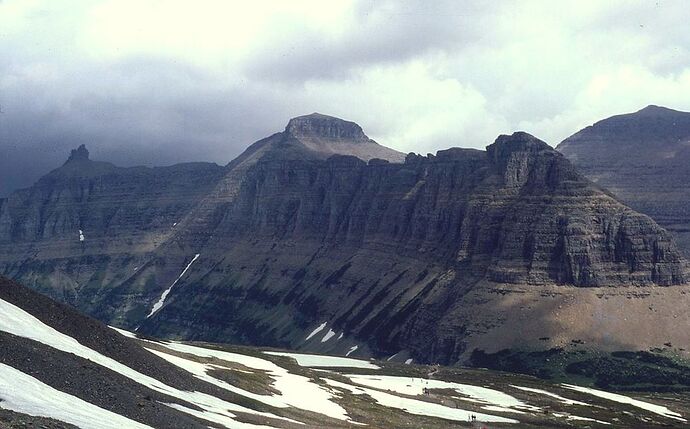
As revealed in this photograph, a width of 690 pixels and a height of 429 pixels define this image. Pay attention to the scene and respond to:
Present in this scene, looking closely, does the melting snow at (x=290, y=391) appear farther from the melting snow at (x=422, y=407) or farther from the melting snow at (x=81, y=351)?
the melting snow at (x=81, y=351)

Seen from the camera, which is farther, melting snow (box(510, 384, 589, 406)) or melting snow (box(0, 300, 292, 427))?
melting snow (box(510, 384, 589, 406))

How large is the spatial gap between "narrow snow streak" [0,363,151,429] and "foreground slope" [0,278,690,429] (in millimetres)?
146

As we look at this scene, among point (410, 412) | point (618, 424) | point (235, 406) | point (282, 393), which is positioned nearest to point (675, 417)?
point (618, 424)

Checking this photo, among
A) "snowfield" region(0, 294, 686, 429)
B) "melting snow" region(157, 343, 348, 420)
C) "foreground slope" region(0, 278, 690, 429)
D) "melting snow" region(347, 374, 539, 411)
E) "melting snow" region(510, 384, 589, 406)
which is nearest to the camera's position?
"snowfield" region(0, 294, 686, 429)

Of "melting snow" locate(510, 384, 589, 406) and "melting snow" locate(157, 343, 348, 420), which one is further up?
"melting snow" locate(157, 343, 348, 420)

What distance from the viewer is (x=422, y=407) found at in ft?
386

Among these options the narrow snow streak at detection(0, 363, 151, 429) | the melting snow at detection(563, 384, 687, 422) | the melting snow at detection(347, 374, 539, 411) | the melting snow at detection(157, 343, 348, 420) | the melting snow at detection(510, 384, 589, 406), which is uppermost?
the narrow snow streak at detection(0, 363, 151, 429)

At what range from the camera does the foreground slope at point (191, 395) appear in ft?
174

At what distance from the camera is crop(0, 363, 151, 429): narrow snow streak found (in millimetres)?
45441

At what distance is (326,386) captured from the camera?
12688cm

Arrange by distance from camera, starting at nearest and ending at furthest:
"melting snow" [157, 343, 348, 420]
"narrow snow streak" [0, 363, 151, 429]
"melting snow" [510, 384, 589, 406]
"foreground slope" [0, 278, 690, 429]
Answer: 1. "narrow snow streak" [0, 363, 151, 429]
2. "foreground slope" [0, 278, 690, 429]
3. "melting snow" [157, 343, 348, 420]
4. "melting snow" [510, 384, 589, 406]

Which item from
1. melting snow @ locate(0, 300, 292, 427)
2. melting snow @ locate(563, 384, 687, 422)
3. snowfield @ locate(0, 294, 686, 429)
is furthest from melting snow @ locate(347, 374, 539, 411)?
melting snow @ locate(0, 300, 292, 427)

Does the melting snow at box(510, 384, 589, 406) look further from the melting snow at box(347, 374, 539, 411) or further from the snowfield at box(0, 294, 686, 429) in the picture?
the melting snow at box(347, 374, 539, 411)

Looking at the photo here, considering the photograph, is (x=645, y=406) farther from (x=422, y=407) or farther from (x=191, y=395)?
(x=191, y=395)
